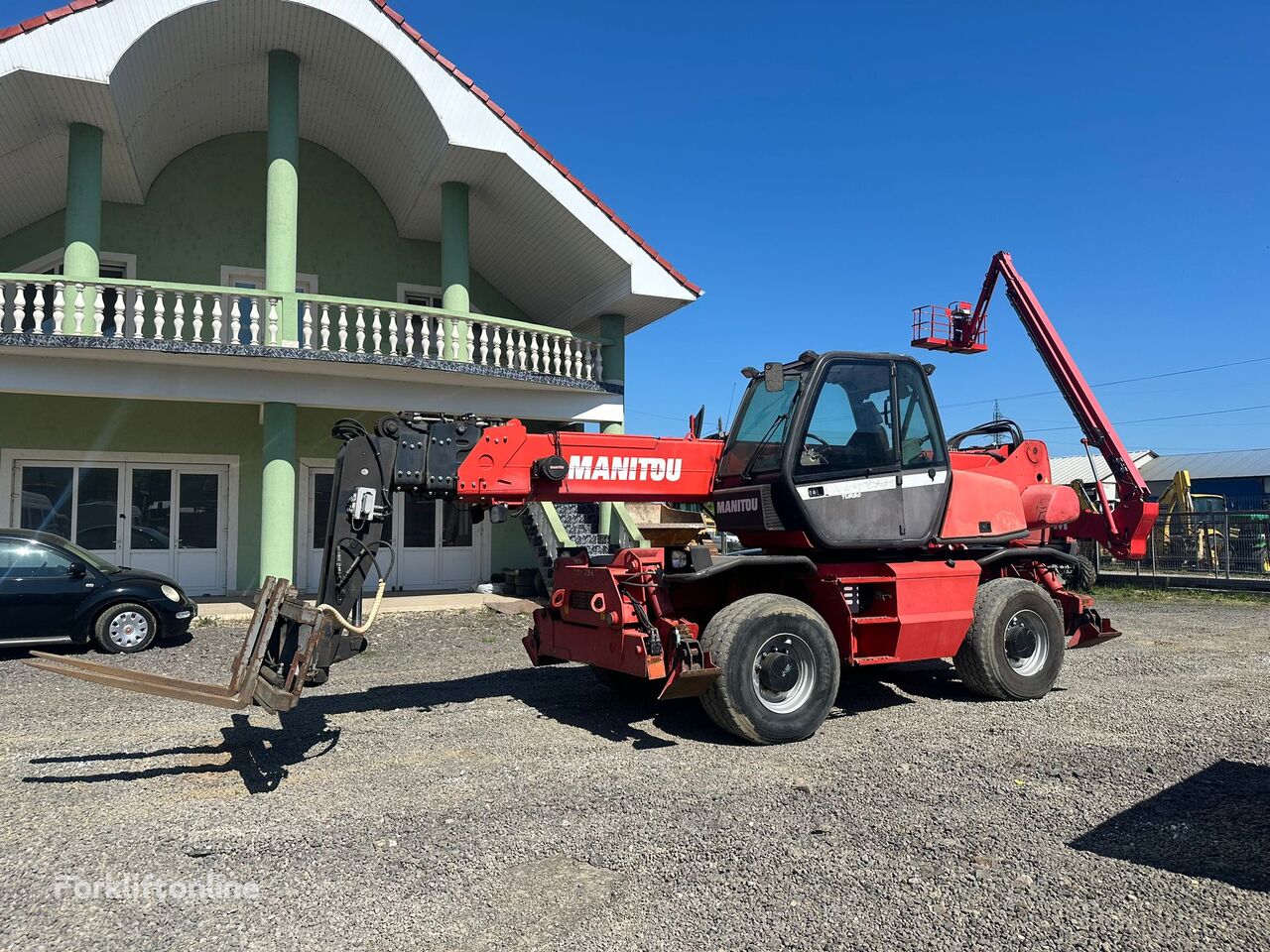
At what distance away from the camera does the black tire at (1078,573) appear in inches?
339

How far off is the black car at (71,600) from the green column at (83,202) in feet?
15.3

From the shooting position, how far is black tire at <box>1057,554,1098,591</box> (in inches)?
339

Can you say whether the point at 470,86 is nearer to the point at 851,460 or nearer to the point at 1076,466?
the point at 851,460

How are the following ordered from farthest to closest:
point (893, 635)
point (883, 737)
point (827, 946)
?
1. point (893, 635)
2. point (883, 737)
3. point (827, 946)

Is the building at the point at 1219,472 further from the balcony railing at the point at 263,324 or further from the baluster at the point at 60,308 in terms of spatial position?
the baluster at the point at 60,308

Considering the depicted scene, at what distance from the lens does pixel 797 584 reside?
283 inches

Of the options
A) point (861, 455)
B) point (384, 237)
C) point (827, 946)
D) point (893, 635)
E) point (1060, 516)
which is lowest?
point (827, 946)

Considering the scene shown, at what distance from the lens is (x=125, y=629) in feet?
33.2

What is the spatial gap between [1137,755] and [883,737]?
170cm

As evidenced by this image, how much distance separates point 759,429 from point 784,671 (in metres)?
2.03

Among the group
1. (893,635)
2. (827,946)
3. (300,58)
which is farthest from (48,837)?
(300,58)

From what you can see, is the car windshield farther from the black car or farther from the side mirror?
the side mirror

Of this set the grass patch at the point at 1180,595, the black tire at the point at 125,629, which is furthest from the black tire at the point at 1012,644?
the grass patch at the point at 1180,595

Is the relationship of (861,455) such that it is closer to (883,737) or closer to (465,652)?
(883,737)
